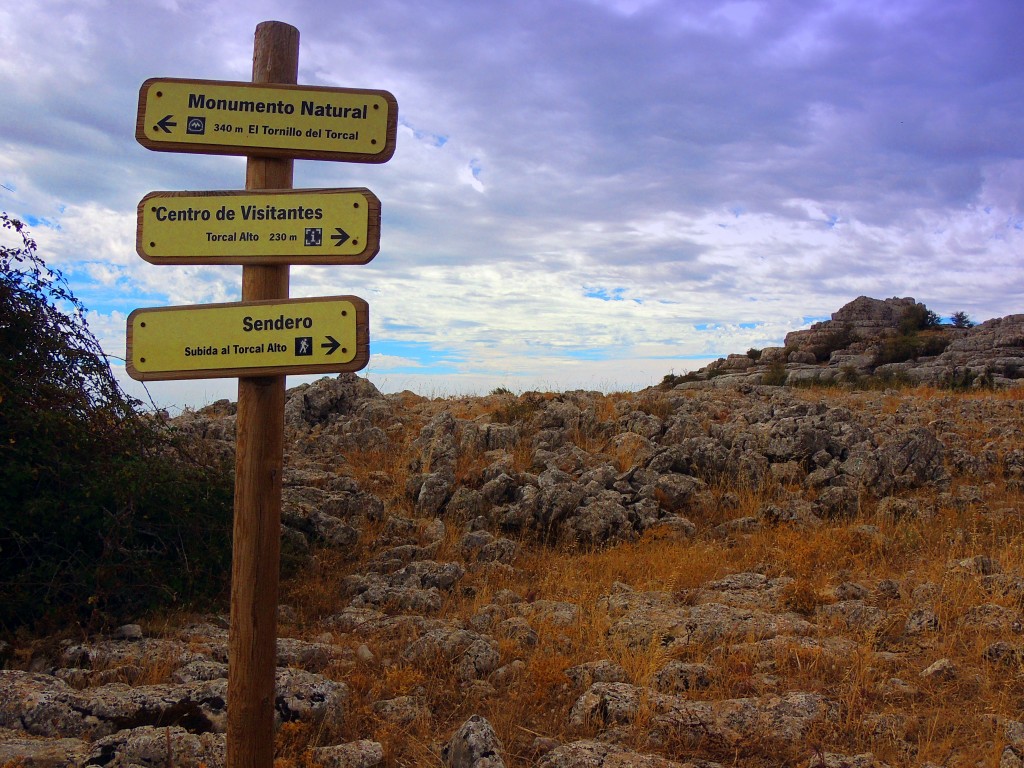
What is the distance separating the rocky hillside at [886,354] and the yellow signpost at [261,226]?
20022mm

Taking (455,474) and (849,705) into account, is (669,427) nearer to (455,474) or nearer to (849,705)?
(455,474)

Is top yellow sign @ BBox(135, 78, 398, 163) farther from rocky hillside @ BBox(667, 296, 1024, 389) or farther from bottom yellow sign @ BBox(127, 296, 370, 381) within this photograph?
rocky hillside @ BBox(667, 296, 1024, 389)

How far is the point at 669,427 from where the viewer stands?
11578 mm

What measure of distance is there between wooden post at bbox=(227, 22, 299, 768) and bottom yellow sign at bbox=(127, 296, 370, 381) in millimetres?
164

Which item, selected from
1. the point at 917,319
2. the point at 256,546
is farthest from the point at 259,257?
the point at 917,319

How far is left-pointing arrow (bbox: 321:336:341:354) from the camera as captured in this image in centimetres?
354

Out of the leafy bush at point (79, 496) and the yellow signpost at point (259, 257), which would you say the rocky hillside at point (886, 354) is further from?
the yellow signpost at point (259, 257)

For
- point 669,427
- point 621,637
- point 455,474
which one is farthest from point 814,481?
point 621,637

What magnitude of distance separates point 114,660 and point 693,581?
15.7ft

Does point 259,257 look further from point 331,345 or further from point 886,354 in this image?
point 886,354

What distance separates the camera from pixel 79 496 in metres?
6.10

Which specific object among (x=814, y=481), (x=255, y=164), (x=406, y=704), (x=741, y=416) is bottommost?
(x=406, y=704)

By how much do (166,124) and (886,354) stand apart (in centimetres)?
2930

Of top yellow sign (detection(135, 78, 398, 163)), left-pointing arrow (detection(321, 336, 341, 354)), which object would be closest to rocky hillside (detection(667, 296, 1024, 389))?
top yellow sign (detection(135, 78, 398, 163))
